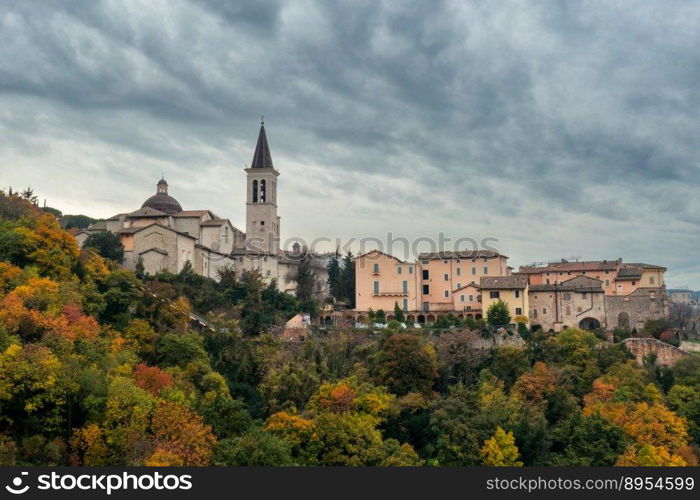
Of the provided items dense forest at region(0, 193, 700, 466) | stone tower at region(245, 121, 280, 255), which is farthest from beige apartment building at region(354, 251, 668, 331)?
stone tower at region(245, 121, 280, 255)

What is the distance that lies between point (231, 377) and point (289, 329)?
7.46 metres

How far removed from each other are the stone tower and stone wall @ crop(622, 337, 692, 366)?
28.7 meters

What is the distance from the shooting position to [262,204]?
61.4m

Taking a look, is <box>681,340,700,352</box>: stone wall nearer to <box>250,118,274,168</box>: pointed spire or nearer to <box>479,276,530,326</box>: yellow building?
<box>479,276,530,326</box>: yellow building

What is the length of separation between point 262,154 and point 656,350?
3471 cm

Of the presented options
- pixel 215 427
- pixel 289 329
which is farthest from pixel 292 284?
pixel 215 427

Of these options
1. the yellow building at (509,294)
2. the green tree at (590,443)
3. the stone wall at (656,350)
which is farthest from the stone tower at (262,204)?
the green tree at (590,443)

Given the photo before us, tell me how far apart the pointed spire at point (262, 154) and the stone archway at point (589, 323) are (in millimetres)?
28041

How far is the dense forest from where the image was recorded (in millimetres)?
27031

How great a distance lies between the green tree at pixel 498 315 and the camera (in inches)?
1901

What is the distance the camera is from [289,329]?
151 ft

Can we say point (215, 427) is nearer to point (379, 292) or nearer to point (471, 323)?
point (471, 323)

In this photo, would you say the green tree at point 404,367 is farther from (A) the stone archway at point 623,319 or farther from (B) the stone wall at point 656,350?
(A) the stone archway at point 623,319

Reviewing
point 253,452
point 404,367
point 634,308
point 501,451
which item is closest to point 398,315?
point 404,367
